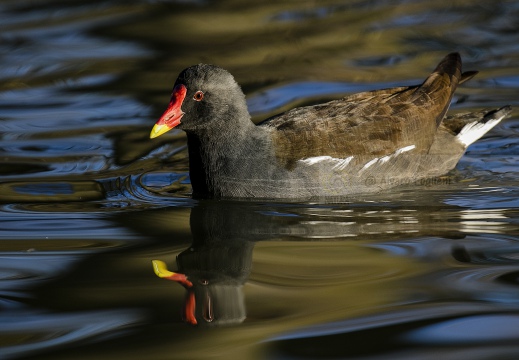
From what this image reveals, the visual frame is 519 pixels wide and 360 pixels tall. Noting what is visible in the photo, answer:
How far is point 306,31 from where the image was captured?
10.8 m

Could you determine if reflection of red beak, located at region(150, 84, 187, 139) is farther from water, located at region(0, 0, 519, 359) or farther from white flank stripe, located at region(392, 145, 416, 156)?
white flank stripe, located at region(392, 145, 416, 156)

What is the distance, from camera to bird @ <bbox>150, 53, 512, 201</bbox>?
254 inches

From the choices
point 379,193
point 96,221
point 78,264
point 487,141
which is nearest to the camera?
point 78,264

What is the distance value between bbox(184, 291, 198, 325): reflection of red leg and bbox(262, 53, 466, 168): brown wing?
1828 mm

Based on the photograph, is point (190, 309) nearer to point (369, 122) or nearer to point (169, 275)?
point (169, 275)

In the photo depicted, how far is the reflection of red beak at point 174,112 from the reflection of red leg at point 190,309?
1.80 metres

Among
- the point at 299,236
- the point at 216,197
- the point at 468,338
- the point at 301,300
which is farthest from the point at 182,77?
the point at 468,338

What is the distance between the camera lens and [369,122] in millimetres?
6742

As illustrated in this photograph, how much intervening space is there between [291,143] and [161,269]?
1.65 meters

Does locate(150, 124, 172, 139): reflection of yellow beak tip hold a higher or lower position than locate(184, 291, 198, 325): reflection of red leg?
higher

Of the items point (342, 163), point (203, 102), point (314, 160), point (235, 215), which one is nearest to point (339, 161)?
point (342, 163)

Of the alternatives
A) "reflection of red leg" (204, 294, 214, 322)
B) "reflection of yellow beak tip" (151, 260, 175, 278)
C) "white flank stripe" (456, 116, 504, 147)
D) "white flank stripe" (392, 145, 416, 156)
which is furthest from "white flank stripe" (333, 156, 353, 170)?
"reflection of red leg" (204, 294, 214, 322)

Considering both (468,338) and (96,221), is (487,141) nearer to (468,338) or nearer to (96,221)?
(96,221)

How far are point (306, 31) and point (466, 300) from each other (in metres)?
6.52
